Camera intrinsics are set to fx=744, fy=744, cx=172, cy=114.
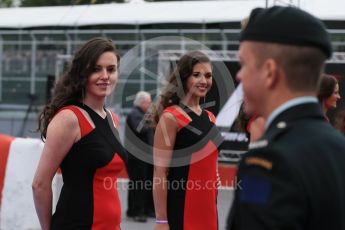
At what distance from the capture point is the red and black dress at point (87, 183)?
3867 millimetres

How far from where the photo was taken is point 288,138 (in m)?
1.92

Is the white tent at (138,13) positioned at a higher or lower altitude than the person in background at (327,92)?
higher

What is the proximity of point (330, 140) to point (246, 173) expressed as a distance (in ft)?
0.87

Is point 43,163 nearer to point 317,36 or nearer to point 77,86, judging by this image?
point 77,86

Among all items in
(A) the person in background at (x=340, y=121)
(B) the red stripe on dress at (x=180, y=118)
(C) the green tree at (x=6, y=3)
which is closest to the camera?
(B) the red stripe on dress at (x=180, y=118)

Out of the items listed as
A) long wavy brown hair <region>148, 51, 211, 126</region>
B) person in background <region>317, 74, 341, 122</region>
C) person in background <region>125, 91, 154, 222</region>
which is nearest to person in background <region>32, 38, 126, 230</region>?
long wavy brown hair <region>148, 51, 211, 126</region>

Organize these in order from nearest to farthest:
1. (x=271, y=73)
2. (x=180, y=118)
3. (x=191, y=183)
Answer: (x=271, y=73) < (x=191, y=183) < (x=180, y=118)

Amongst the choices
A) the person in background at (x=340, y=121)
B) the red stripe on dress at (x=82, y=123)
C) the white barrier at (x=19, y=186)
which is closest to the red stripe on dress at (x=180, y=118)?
the red stripe on dress at (x=82, y=123)

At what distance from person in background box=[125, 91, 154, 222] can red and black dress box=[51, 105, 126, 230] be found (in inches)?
264

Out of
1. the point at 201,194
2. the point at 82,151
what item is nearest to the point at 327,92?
the point at 201,194

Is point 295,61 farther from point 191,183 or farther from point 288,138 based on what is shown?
point 191,183

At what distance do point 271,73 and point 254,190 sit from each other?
321 mm

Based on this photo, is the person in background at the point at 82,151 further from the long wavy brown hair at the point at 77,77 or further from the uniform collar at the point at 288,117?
the uniform collar at the point at 288,117

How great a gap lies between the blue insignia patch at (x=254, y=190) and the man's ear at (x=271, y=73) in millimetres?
260
